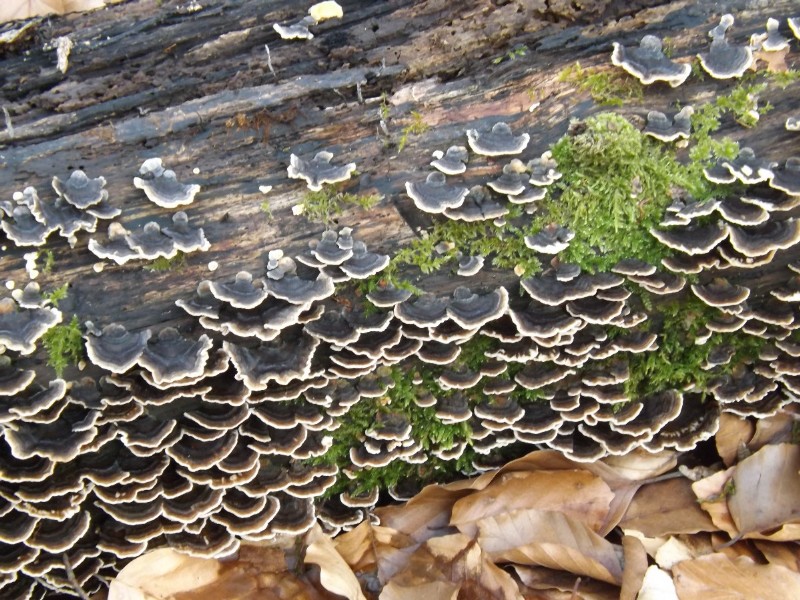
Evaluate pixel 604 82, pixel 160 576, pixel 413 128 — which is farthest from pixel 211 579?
pixel 604 82

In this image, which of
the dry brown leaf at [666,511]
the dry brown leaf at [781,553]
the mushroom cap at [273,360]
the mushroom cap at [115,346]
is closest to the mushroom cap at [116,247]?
the mushroom cap at [115,346]

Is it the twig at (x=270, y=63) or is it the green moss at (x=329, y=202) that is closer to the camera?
the green moss at (x=329, y=202)

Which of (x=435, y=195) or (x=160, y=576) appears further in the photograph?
(x=160, y=576)

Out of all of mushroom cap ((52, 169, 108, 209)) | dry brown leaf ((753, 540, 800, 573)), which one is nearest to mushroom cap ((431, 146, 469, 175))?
mushroom cap ((52, 169, 108, 209))

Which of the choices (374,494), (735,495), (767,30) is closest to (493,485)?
(374,494)

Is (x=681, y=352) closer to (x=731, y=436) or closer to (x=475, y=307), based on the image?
(x=731, y=436)

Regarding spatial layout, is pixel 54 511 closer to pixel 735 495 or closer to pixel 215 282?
pixel 215 282

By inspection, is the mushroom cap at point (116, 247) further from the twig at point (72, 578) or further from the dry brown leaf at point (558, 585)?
the dry brown leaf at point (558, 585)

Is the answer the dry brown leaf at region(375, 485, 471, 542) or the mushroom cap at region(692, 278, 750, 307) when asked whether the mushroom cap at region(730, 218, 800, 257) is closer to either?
the mushroom cap at region(692, 278, 750, 307)
